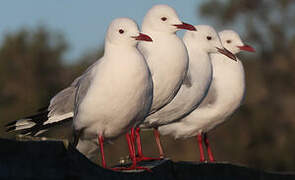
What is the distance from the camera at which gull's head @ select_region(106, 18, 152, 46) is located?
6.33 meters

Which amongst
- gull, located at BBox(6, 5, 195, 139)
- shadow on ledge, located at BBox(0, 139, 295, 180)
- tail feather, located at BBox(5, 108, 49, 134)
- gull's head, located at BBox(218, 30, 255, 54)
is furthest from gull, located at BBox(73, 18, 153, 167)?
gull's head, located at BBox(218, 30, 255, 54)

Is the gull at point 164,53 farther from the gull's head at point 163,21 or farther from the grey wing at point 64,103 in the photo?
the grey wing at point 64,103

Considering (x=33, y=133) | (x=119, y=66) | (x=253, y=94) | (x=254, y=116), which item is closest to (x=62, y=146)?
(x=119, y=66)

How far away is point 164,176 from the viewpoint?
5090mm

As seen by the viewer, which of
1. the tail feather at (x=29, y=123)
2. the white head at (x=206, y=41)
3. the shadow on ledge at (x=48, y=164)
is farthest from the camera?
the white head at (x=206, y=41)

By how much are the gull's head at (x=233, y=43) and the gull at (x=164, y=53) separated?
1.78 metres

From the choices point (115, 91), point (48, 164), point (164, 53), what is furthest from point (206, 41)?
point (48, 164)

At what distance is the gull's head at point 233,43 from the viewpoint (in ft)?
30.5

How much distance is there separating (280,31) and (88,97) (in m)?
32.3

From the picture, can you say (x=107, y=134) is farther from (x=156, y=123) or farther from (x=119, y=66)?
(x=156, y=123)

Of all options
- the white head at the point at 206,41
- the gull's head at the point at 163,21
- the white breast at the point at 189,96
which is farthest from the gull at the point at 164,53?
the white head at the point at 206,41

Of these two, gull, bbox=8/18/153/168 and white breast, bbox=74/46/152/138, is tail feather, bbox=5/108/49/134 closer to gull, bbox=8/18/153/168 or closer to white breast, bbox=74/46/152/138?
gull, bbox=8/18/153/168

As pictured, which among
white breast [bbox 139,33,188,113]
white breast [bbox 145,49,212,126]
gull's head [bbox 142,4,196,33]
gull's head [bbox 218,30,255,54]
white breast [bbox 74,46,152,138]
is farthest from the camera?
gull's head [bbox 218,30,255,54]

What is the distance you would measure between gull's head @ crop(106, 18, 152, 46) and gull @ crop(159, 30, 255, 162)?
2.36 meters
